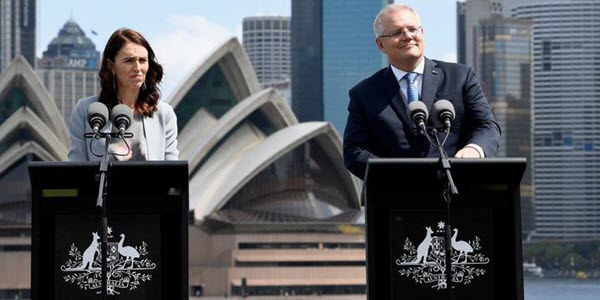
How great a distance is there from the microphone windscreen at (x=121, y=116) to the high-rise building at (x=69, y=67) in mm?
143731

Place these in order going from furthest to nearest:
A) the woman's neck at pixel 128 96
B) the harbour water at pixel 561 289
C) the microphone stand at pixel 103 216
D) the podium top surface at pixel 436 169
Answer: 1. the harbour water at pixel 561 289
2. the woman's neck at pixel 128 96
3. the podium top surface at pixel 436 169
4. the microphone stand at pixel 103 216

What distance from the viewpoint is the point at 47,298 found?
19.5 feet

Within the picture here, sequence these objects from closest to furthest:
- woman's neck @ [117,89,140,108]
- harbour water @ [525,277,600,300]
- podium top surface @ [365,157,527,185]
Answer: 1. podium top surface @ [365,157,527,185]
2. woman's neck @ [117,89,140,108]
3. harbour water @ [525,277,600,300]

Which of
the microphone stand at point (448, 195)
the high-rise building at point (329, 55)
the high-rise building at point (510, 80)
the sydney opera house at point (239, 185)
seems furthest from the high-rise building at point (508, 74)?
the microphone stand at point (448, 195)

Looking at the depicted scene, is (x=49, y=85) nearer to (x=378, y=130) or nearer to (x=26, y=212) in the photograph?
Answer: (x=26, y=212)

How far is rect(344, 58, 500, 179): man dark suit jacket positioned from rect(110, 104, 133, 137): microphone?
80 centimetres

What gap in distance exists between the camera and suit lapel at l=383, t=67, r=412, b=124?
261 inches

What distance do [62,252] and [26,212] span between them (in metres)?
61.8

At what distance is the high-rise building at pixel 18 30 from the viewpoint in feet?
556

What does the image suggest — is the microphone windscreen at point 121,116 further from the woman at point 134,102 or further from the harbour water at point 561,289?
the harbour water at point 561,289

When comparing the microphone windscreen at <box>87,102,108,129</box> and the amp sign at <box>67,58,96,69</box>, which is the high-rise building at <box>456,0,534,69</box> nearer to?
the amp sign at <box>67,58,96,69</box>

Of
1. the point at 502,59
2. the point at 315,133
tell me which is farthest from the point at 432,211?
the point at 502,59

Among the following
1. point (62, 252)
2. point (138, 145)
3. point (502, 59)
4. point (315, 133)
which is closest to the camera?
point (62, 252)

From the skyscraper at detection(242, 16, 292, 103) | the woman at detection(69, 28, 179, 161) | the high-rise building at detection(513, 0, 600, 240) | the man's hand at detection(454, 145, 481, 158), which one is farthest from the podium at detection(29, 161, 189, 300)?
the skyscraper at detection(242, 16, 292, 103)
